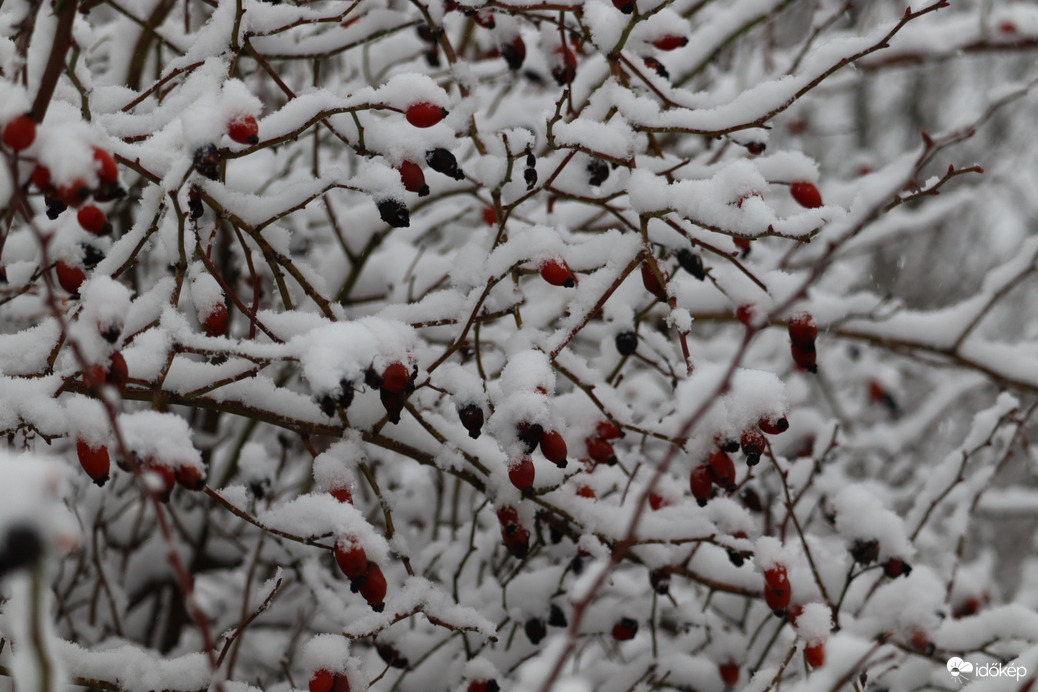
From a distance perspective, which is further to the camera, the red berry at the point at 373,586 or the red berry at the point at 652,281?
the red berry at the point at 652,281

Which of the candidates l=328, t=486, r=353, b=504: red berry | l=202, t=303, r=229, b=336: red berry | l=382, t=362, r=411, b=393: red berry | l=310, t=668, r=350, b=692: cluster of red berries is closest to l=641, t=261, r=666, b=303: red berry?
l=382, t=362, r=411, b=393: red berry

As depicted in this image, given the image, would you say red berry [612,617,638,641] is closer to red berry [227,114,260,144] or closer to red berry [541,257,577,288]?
red berry [541,257,577,288]

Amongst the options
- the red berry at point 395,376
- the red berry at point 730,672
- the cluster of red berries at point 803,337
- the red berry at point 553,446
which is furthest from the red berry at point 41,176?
the red berry at point 730,672

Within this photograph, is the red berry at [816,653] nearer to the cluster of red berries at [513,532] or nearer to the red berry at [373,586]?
the cluster of red berries at [513,532]

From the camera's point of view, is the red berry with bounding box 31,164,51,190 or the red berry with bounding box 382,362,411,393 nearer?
the red berry with bounding box 31,164,51,190

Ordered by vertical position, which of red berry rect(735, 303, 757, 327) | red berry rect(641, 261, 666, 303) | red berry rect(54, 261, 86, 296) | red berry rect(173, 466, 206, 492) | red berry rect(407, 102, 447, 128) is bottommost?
red berry rect(173, 466, 206, 492)

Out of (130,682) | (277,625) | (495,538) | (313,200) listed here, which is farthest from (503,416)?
(277,625)

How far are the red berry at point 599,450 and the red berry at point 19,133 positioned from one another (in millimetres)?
1020

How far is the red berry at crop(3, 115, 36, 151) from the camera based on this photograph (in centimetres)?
102

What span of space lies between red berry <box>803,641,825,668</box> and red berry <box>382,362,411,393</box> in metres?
0.92

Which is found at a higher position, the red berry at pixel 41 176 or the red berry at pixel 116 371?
the red berry at pixel 41 176

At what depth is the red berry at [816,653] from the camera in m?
1.57

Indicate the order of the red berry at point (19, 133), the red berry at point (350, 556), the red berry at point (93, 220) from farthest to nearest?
1. the red berry at point (350, 556)
2. the red berry at point (93, 220)
3. the red berry at point (19, 133)

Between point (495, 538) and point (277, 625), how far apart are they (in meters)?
1.11
